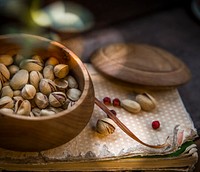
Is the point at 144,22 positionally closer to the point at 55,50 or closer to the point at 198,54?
the point at 198,54

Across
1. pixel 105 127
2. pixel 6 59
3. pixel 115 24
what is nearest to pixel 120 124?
pixel 105 127

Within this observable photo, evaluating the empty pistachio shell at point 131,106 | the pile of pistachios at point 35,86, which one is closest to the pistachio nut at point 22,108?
the pile of pistachios at point 35,86

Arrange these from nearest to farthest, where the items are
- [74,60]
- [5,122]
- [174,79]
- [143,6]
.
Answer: [5,122]
[74,60]
[174,79]
[143,6]

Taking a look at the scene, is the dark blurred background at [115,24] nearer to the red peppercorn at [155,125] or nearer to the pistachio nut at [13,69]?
the red peppercorn at [155,125]

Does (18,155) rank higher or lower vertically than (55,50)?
lower

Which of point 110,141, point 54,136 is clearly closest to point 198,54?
point 110,141

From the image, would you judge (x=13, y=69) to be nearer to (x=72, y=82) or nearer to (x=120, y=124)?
(x=72, y=82)

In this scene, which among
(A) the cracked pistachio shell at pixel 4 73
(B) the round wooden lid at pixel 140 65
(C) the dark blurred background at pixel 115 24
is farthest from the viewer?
(C) the dark blurred background at pixel 115 24
